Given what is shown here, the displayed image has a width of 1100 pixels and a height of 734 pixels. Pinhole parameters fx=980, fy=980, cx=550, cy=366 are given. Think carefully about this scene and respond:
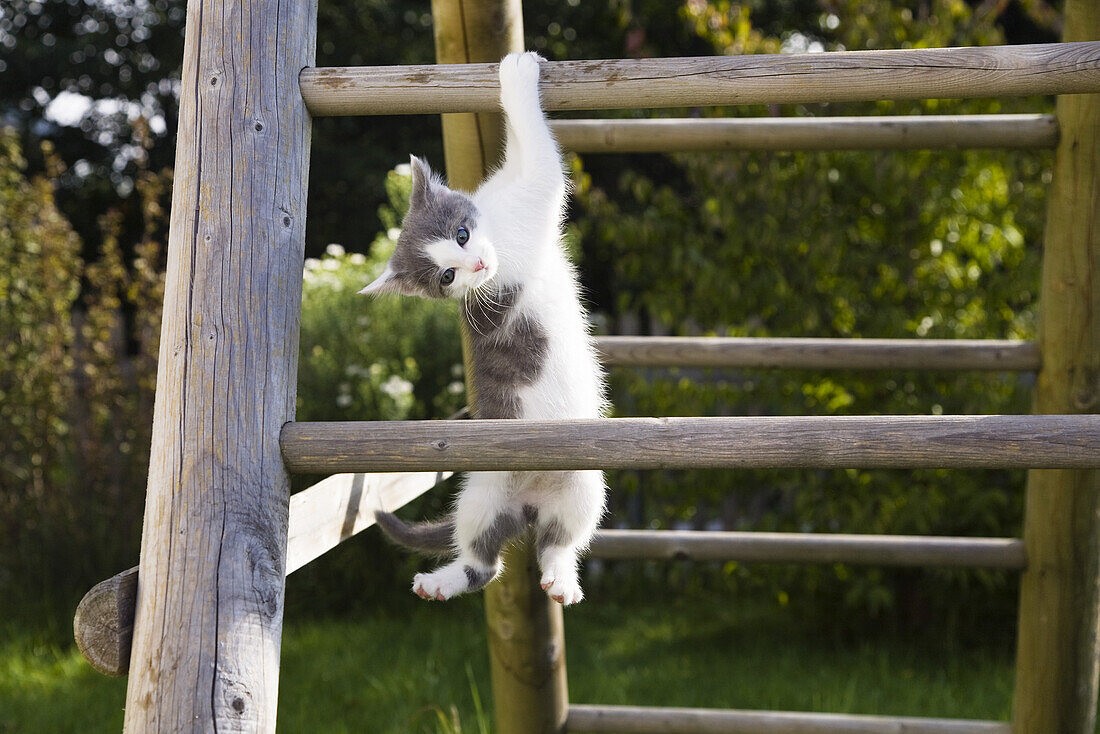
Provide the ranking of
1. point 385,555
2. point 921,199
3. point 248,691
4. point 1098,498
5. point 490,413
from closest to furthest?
point 248,691, point 490,413, point 1098,498, point 921,199, point 385,555

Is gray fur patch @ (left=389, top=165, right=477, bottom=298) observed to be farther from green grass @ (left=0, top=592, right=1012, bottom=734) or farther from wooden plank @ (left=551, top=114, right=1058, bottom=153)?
green grass @ (left=0, top=592, right=1012, bottom=734)

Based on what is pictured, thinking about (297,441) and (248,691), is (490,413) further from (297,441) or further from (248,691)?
(248,691)

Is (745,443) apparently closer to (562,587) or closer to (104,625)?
(562,587)

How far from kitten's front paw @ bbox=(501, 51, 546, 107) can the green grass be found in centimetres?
186

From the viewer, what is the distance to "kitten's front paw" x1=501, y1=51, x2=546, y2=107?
1096mm

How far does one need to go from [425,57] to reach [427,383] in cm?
454

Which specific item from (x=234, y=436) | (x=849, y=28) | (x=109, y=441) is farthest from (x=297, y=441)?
(x=109, y=441)

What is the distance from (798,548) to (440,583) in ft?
3.50

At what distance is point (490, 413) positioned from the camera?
128cm

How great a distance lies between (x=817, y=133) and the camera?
6.13 feet

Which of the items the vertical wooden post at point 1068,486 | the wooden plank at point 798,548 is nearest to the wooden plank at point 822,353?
the vertical wooden post at point 1068,486

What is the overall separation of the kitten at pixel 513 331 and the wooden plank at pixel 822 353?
68cm

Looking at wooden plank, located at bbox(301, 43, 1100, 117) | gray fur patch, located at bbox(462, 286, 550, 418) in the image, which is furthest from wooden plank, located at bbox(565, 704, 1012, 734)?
wooden plank, located at bbox(301, 43, 1100, 117)

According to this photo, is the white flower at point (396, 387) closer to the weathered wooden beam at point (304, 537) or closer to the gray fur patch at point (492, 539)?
the weathered wooden beam at point (304, 537)
